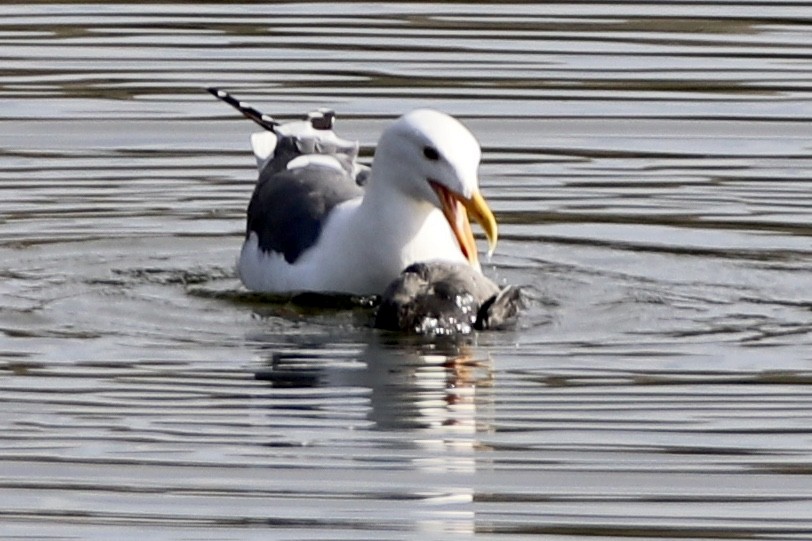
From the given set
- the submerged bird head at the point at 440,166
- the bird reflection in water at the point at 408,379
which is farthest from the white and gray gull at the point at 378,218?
the bird reflection in water at the point at 408,379

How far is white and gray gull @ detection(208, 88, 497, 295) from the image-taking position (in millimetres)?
10055

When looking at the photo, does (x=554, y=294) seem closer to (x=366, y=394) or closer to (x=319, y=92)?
(x=366, y=394)

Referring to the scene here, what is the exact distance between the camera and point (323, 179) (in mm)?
11125

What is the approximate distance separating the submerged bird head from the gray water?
19.0 inches

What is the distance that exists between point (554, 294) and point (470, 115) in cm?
385

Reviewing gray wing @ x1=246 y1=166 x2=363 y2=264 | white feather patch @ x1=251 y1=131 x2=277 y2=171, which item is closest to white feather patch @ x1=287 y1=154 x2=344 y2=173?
gray wing @ x1=246 y1=166 x2=363 y2=264

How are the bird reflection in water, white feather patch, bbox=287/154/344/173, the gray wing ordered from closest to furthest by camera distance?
the bird reflection in water → the gray wing → white feather patch, bbox=287/154/344/173

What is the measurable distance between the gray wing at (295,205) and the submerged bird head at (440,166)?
453 millimetres

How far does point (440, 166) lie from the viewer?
33.0 ft

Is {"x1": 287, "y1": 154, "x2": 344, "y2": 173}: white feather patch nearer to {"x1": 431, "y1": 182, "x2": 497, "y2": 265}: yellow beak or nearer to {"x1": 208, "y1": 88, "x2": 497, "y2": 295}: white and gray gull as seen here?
{"x1": 208, "y1": 88, "x2": 497, "y2": 295}: white and gray gull

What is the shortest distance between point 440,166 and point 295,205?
1.03 metres

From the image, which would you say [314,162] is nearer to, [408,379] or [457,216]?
[457,216]

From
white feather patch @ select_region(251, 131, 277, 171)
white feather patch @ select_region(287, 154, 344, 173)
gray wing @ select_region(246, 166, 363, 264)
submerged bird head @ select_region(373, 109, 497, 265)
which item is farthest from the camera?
white feather patch @ select_region(251, 131, 277, 171)

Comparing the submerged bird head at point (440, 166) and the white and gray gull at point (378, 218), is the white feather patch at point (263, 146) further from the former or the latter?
the submerged bird head at point (440, 166)
